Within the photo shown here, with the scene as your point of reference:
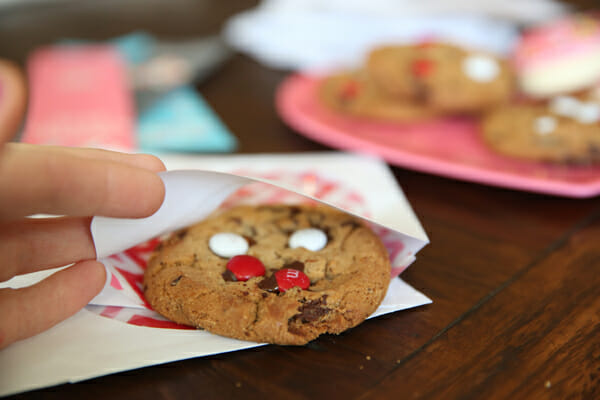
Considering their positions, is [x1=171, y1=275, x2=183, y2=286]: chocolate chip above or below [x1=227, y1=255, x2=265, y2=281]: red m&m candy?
below

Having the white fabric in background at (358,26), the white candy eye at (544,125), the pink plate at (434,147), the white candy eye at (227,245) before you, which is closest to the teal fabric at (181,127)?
the pink plate at (434,147)

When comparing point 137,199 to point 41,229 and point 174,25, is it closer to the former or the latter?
point 41,229

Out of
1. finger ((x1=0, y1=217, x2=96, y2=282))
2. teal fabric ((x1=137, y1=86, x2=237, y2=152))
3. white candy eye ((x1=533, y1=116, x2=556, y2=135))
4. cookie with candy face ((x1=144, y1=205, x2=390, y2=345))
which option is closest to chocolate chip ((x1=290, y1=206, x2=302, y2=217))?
cookie with candy face ((x1=144, y1=205, x2=390, y2=345))

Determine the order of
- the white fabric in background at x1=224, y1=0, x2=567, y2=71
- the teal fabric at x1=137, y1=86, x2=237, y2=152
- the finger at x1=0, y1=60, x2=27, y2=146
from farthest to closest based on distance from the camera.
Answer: the white fabric in background at x1=224, y1=0, x2=567, y2=71 < the teal fabric at x1=137, y1=86, x2=237, y2=152 < the finger at x1=0, y1=60, x2=27, y2=146

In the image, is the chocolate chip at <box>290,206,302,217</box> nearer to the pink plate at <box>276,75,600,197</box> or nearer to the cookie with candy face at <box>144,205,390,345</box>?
the cookie with candy face at <box>144,205,390,345</box>

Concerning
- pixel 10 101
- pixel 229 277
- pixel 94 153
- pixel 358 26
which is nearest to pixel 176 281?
pixel 229 277

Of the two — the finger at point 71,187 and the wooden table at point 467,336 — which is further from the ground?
the finger at point 71,187

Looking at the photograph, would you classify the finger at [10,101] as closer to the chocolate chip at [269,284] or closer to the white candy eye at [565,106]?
the chocolate chip at [269,284]
